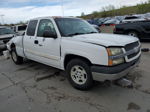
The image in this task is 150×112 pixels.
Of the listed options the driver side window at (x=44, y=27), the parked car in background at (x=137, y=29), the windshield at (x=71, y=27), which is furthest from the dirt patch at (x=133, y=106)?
the parked car in background at (x=137, y=29)

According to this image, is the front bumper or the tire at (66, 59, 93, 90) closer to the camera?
the front bumper

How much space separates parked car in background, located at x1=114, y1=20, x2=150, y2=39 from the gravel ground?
14.2ft

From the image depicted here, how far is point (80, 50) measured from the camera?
2.93 meters

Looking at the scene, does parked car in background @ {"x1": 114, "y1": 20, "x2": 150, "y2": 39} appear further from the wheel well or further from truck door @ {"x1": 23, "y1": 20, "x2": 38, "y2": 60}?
the wheel well

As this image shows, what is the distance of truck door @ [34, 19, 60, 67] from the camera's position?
11.7ft

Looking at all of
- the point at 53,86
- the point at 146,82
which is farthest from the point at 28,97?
the point at 146,82

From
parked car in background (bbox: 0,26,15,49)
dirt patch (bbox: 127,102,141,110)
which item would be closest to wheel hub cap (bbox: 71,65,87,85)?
dirt patch (bbox: 127,102,141,110)

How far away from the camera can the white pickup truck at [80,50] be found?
268cm

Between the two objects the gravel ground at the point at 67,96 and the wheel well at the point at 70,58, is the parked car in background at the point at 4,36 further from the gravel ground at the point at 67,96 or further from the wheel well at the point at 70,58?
the wheel well at the point at 70,58

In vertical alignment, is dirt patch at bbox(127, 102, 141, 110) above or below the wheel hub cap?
below

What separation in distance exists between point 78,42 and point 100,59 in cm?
64

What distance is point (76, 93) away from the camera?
10.7ft

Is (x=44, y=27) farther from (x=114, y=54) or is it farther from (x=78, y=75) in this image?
(x=114, y=54)

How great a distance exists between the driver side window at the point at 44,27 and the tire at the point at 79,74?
3.53ft
